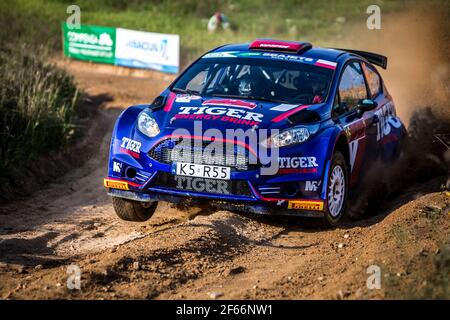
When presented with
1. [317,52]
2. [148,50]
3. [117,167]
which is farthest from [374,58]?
[148,50]

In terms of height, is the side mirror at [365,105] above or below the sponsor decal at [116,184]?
above

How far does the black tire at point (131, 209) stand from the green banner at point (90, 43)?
17409 mm

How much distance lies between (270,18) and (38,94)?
23.8m

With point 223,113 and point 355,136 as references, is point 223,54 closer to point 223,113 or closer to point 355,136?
point 223,113

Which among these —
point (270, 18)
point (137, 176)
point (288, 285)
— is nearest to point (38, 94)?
point (137, 176)

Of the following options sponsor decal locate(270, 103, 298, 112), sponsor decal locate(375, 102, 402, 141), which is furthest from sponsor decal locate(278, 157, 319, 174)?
sponsor decal locate(375, 102, 402, 141)

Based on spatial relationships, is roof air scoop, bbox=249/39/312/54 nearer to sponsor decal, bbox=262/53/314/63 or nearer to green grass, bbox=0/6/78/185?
sponsor decal, bbox=262/53/314/63

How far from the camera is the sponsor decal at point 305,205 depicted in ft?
25.1

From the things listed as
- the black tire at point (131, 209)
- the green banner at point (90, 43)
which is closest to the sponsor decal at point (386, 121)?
the black tire at point (131, 209)

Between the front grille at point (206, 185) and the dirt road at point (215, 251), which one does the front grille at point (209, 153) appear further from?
the dirt road at point (215, 251)

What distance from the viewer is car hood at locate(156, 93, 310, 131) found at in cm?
768

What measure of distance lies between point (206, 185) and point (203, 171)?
0.51 ft
